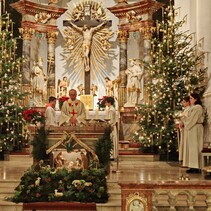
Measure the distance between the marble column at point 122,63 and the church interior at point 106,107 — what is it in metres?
0.04

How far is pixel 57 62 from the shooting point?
21.0 m

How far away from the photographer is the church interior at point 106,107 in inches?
314

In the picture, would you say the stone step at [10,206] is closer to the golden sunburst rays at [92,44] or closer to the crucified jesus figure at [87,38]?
the crucified jesus figure at [87,38]

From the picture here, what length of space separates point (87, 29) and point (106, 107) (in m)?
8.25

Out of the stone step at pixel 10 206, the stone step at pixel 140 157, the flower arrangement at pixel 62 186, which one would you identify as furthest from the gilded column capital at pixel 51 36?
the stone step at pixel 10 206

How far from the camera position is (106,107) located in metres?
13.2

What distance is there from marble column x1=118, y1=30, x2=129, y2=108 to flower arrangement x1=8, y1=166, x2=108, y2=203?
11.2 metres

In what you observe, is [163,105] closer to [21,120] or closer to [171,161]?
[171,161]

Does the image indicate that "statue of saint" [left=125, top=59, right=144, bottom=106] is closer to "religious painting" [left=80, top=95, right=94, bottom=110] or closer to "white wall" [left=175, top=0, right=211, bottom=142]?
"religious painting" [left=80, top=95, right=94, bottom=110]

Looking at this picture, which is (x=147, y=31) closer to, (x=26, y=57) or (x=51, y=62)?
(x=51, y=62)

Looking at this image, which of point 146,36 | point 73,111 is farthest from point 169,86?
point 146,36

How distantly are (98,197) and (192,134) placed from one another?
3.66 meters

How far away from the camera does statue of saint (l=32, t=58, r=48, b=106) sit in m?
19.3

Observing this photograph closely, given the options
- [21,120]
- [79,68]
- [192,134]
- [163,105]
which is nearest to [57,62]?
[79,68]
